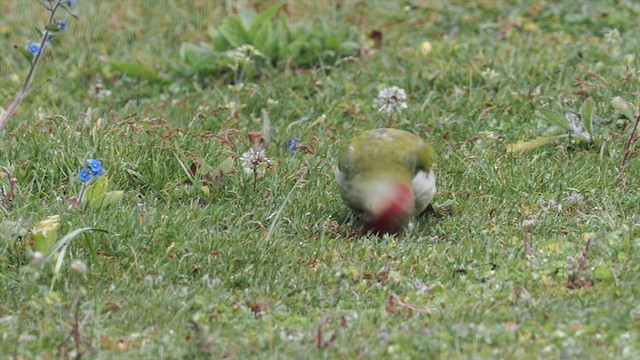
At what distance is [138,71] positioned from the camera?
9078 millimetres

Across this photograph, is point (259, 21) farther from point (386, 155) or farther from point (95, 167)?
point (95, 167)

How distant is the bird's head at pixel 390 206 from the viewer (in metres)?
5.42

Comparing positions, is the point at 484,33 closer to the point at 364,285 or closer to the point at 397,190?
the point at 397,190

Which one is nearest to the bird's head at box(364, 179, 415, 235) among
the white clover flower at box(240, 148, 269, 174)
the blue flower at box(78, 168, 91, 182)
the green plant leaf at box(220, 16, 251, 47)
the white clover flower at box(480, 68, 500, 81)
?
the white clover flower at box(240, 148, 269, 174)

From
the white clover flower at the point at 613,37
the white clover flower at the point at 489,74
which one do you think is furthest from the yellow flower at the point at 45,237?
the white clover flower at the point at 613,37

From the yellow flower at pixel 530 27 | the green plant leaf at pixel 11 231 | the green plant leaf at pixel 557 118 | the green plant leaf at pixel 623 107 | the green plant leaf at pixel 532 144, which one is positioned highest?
the green plant leaf at pixel 11 231

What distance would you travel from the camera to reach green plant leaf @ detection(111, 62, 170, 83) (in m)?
9.03

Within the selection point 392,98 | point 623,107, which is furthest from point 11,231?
point 623,107

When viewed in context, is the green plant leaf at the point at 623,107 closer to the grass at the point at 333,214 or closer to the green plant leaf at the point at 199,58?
the grass at the point at 333,214

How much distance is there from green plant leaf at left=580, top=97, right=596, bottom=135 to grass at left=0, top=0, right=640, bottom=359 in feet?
0.43

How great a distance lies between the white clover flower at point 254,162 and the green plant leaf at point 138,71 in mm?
2894

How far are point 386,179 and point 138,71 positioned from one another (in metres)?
4.11

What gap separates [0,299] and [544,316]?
2.31 meters

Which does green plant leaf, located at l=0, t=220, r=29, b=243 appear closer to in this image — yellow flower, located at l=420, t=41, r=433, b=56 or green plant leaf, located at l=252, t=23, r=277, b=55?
green plant leaf, located at l=252, t=23, r=277, b=55
